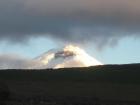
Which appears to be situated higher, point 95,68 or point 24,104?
point 95,68

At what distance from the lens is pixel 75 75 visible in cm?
13750

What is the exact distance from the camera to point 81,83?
390 feet

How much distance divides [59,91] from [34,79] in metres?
31.1

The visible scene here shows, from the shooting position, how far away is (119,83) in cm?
11856

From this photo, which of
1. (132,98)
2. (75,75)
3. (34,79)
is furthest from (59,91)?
(75,75)

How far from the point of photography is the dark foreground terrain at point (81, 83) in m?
89.1

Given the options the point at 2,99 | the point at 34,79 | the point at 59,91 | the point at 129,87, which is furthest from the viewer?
the point at 34,79

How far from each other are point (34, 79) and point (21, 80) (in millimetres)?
3663

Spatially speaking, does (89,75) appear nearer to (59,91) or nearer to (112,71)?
(112,71)

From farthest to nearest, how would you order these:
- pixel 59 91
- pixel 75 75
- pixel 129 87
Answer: pixel 75 75
pixel 129 87
pixel 59 91

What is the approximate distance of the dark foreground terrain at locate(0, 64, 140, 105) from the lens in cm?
8909

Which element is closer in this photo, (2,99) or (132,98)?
(2,99)

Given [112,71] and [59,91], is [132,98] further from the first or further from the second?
[112,71]

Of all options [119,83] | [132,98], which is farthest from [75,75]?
[132,98]
